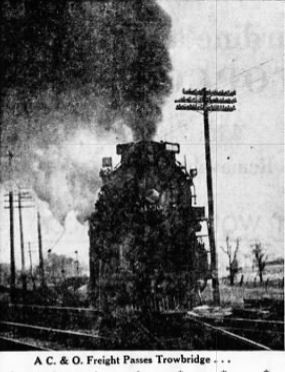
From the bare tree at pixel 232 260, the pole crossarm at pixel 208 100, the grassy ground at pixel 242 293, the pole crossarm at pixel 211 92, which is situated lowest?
the grassy ground at pixel 242 293

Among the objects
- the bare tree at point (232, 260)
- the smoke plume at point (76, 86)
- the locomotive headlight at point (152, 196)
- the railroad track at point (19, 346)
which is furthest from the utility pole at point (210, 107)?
the railroad track at point (19, 346)

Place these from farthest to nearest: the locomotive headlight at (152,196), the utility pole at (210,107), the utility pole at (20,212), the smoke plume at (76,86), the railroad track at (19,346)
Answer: the locomotive headlight at (152,196)
the utility pole at (210,107)
the smoke plume at (76,86)
the utility pole at (20,212)
the railroad track at (19,346)

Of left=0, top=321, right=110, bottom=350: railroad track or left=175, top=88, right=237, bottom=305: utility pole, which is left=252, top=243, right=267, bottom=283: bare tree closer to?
left=175, top=88, right=237, bottom=305: utility pole

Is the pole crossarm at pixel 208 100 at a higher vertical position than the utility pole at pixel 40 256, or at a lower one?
higher

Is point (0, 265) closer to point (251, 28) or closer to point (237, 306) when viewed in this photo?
point (237, 306)

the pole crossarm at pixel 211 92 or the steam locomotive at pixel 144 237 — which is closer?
the steam locomotive at pixel 144 237

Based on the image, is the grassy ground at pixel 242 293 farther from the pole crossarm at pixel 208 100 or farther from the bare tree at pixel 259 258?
the pole crossarm at pixel 208 100
